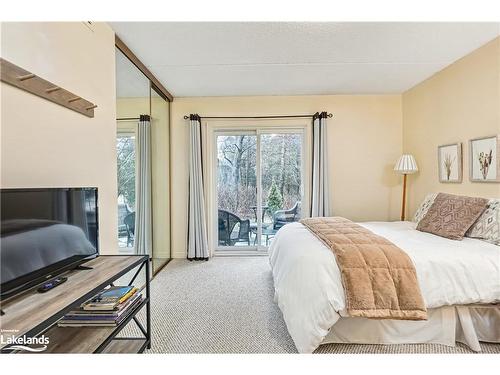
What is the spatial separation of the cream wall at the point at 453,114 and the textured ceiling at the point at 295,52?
0.15 metres

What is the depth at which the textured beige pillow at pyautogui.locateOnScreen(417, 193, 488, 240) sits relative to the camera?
7.50ft

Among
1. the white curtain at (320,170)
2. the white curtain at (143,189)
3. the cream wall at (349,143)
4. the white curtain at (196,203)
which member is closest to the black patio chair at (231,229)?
the white curtain at (196,203)

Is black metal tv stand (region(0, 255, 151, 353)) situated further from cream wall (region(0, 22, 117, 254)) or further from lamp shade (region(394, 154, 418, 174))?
lamp shade (region(394, 154, 418, 174))

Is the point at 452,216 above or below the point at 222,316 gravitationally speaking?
above

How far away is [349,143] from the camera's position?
406cm

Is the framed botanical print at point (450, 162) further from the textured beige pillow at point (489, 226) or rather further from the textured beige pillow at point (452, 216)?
the textured beige pillow at point (489, 226)

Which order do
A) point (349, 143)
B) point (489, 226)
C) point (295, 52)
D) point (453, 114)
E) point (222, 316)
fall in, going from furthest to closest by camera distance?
point (349, 143)
point (453, 114)
point (295, 52)
point (222, 316)
point (489, 226)

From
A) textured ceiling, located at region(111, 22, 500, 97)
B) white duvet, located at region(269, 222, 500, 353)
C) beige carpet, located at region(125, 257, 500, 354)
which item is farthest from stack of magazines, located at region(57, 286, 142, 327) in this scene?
textured ceiling, located at region(111, 22, 500, 97)

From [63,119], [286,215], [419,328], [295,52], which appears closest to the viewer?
[63,119]

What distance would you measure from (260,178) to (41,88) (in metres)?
3.04

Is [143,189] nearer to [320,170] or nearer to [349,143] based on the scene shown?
[320,170]

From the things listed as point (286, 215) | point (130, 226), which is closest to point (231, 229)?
point (286, 215)
